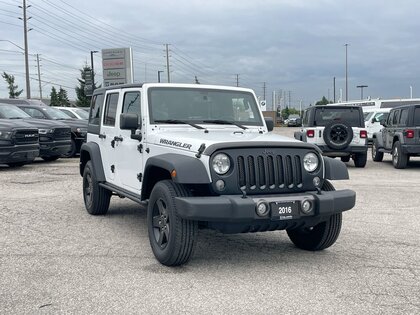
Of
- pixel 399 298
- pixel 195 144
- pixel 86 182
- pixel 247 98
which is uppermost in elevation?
pixel 247 98

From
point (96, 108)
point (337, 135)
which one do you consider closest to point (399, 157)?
point (337, 135)

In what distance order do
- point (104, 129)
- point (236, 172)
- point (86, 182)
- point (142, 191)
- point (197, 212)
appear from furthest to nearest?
1. point (86, 182)
2. point (104, 129)
3. point (142, 191)
4. point (236, 172)
5. point (197, 212)

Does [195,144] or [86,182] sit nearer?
[195,144]

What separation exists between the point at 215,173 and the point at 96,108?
12.6ft

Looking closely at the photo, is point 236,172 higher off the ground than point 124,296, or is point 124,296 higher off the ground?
point 236,172

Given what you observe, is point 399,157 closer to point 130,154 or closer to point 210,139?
point 130,154

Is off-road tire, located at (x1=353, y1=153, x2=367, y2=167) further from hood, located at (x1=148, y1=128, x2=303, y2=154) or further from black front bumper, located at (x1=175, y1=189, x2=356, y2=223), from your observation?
black front bumper, located at (x1=175, y1=189, x2=356, y2=223)

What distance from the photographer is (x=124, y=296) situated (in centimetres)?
439

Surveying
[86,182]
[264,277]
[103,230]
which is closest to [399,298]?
[264,277]

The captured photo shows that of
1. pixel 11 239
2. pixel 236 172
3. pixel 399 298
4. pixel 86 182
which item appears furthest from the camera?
pixel 86 182

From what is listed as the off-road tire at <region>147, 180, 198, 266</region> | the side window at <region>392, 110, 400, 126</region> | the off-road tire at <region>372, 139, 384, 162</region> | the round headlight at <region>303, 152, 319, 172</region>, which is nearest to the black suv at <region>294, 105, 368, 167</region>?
the side window at <region>392, 110, 400, 126</region>

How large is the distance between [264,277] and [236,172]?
1.02 meters

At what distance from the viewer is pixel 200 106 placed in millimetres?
6488

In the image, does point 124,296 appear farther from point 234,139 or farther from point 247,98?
point 247,98
